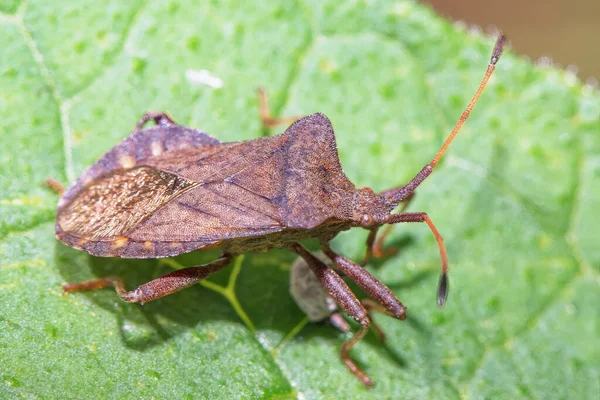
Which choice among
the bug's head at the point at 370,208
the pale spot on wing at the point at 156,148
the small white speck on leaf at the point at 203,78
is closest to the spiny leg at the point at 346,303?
the bug's head at the point at 370,208

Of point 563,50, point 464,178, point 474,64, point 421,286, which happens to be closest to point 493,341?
point 421,286

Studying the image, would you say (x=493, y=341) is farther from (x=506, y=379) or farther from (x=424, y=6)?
(x=424, y=6)

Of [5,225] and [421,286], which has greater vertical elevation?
[421,286]

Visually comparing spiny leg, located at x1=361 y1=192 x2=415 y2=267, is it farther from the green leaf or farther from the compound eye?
the compound eye

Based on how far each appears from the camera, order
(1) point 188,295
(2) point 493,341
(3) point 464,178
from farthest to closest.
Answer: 1. (3) point 464,178
2. (2) point 493,341
3. (1) point 188,295

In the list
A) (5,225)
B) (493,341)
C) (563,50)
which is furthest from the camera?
(563,50)

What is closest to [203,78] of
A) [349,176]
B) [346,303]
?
[349,176]

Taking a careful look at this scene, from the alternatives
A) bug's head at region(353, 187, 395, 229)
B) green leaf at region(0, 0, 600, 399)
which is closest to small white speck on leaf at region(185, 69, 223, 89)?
green leaf at region(0, 0, 600, 399)

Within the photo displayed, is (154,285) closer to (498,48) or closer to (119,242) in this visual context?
(119,242)

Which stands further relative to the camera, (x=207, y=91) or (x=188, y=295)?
(x=207, y=91)

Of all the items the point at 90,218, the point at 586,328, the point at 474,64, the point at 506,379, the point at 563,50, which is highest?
the point at 563,50
